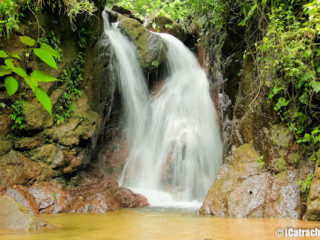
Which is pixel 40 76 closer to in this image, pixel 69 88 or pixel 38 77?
pixel 38 77

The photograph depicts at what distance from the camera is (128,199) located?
694 cm

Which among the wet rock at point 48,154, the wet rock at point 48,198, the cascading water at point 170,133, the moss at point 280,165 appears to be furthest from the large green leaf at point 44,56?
the cascading water at point 170,133

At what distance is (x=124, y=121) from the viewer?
1030 centimetres

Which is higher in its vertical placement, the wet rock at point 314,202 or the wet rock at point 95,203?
the wet rock at point 314,202

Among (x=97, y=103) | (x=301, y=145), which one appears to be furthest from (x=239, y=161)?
(x=97, y=103)

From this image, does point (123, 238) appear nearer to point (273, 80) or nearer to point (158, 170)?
point (273, 80)

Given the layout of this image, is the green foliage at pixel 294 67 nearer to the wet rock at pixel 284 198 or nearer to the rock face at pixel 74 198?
the wet rock at pixel 284 198

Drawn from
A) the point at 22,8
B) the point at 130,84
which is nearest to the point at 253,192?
the point at 22,8

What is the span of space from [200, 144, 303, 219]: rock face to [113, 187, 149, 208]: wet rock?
1852 millimetres

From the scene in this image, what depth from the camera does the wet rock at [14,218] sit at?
367cm

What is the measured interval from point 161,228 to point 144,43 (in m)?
8.28

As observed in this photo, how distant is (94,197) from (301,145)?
13.6ft

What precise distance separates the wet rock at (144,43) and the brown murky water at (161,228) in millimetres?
6933

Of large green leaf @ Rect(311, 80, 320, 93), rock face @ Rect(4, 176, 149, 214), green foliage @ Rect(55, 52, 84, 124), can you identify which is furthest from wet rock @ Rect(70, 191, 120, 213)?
large green leaf @ Rect(311, 80, 320, 93)
